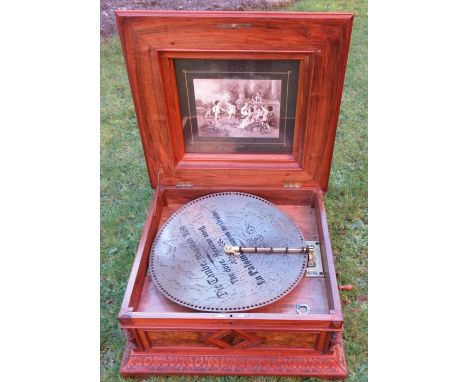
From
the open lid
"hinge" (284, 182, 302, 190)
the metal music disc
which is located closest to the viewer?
the open lid

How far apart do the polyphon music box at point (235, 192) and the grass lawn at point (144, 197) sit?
26cm

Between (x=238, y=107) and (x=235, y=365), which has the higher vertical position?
(x=238, y=107)

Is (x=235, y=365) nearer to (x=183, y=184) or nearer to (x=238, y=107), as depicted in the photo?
Answer: (x=183, y=184)

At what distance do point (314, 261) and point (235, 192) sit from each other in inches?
22.2

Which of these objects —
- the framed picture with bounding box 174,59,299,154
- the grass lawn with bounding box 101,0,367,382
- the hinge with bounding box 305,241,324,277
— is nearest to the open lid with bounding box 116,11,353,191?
the framed picture with bounding box 174,59,299,154

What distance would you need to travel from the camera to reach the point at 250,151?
2225mm

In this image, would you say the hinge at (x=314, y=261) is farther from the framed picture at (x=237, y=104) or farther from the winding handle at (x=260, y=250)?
the framed picture at (x=237, y=104)

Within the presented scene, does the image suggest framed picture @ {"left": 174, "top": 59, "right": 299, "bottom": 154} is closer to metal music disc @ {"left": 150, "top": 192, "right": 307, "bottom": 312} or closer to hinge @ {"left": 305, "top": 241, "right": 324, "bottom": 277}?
metal music disc @ {"left": 150, "top": 192, "right": 307, "bottom": 312}

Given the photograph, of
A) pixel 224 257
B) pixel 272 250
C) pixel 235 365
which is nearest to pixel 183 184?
pixel 224 257

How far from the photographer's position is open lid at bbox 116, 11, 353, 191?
1.72m

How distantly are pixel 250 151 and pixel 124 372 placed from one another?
1.26 metres

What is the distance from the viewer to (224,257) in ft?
6.64

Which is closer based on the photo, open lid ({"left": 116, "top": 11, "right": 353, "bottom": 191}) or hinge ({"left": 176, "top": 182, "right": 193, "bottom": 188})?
open lid ({"left": 116, "top": 11, "right": 353, "bottom": 191})

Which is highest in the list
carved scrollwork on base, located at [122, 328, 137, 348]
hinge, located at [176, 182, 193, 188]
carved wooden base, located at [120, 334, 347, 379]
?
hinge, located at [176, 182, 193, 188]
